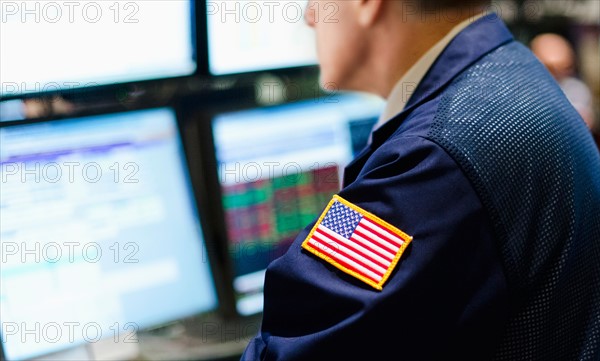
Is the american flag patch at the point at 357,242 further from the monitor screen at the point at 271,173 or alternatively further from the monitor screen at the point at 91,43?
the monitor screen at the point at 91,43

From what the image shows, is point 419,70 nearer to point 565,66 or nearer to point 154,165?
point 154,165

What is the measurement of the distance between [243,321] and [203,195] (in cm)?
28

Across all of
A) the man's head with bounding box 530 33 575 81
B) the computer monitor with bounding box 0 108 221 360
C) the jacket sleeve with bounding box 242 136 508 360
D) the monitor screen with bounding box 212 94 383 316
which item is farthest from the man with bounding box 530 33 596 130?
the jacket sleeve with bounding box 242 136 508 360

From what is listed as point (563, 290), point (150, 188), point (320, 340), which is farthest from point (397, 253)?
point (150, 188)

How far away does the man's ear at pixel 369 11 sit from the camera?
978 millimetres

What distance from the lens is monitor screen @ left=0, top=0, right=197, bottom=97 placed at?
1258 mm

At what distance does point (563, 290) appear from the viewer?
2.82 ft

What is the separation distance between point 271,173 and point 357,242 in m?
0.67

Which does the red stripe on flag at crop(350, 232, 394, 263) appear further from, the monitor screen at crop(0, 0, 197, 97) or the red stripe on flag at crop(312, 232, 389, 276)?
the monitor screen at crop(0, 0, 197, 97)

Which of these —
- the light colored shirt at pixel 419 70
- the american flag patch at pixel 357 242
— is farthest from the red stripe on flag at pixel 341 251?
the light colored shirt at pixel 419 70

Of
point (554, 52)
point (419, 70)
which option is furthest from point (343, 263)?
point (554, 52)

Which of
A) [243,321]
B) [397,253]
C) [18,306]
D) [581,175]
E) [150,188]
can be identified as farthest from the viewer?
[243,321]

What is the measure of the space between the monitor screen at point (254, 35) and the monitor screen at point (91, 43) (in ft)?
0.19

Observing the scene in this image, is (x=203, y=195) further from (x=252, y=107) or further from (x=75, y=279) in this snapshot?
(x=75, y=279)
